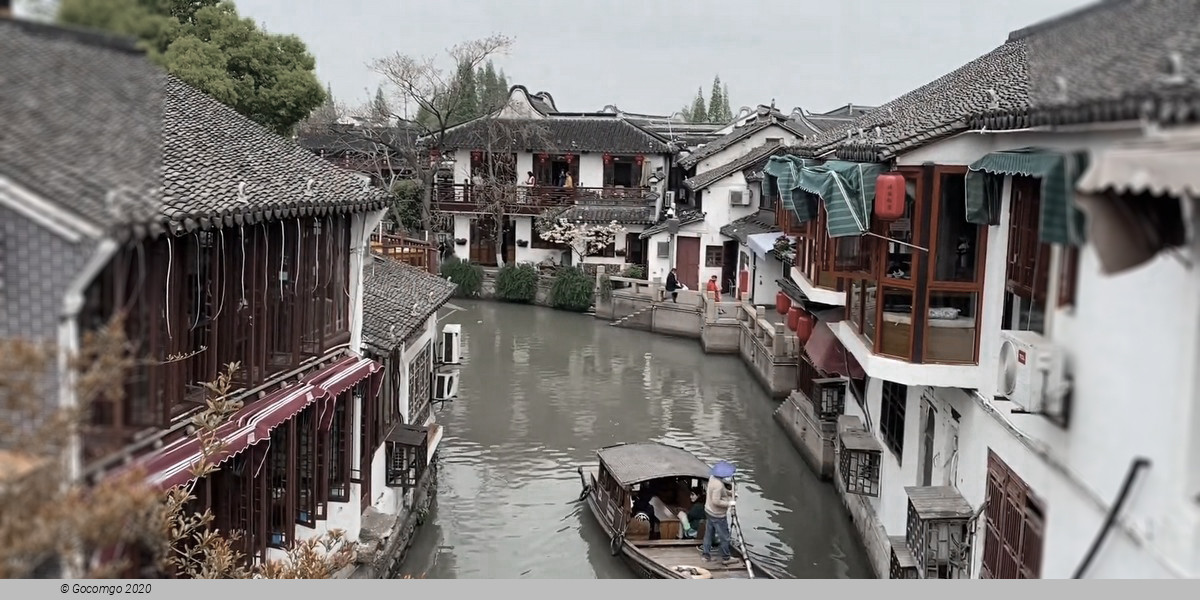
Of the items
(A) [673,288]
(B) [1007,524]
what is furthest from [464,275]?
(B) [1007,524]

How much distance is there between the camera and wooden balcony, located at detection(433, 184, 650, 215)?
1800 cm

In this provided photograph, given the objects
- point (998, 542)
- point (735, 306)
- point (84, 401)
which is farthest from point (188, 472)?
point (735, 306)

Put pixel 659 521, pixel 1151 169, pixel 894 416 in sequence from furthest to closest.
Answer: pixel 659 521, pixel 894 416, pixel 1151 169

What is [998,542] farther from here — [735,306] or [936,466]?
[735,306]

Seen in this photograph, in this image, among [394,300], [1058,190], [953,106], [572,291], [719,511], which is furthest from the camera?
[572,291]

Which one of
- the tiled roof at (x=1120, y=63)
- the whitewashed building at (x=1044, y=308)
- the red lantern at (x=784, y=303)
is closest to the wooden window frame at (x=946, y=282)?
the whitewashed building at (x=1044, y=308)

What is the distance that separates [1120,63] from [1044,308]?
2.91ft

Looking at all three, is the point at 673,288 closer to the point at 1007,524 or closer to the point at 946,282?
the point at 946,282

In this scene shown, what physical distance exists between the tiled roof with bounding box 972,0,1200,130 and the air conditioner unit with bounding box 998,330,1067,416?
27.4 inches

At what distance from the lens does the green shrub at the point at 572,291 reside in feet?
63.0

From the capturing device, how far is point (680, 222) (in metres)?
20.2

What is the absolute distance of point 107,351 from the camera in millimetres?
2590

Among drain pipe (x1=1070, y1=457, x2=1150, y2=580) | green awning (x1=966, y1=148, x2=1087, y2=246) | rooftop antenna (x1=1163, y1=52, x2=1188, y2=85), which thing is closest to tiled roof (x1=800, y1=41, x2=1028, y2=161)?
green awning (x1=966, y1=148, x2=1087, y2=246)

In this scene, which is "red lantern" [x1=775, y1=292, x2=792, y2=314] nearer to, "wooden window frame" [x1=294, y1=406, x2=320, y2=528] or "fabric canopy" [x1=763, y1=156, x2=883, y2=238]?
"fabric canopy" [x1=763, y1=156, x2=883, y2=238]
